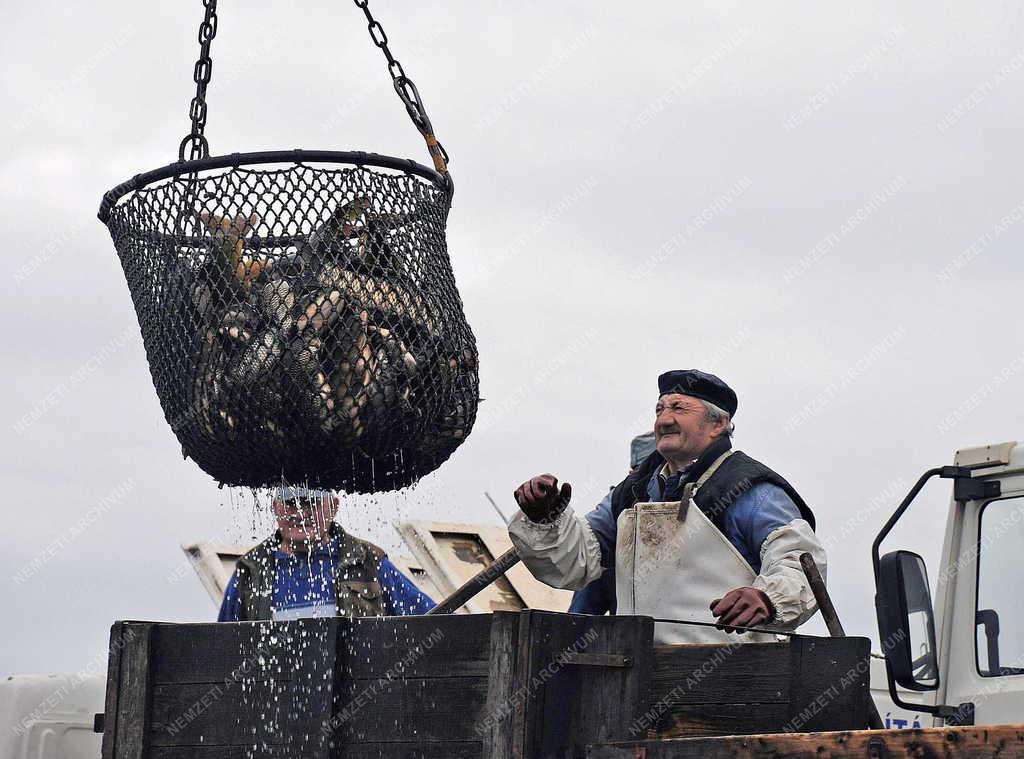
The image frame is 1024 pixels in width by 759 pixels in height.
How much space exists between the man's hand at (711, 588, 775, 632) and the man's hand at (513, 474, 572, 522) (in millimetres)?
639

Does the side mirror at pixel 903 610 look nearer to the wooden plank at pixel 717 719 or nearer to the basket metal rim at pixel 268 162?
the wooden plank at pixel 717 719

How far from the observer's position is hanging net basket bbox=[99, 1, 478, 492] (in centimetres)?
409

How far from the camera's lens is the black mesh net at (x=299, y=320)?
4090 mm

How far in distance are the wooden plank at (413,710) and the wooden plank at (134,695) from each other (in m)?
0.52

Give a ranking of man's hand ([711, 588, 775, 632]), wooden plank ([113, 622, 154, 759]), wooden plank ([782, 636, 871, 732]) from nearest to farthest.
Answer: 1. wooden plank ([782, 636, 871, 732])
2. wooden plank ([113, 622, 154, 759])
3. man's hand ([711, 588, 775, 632])

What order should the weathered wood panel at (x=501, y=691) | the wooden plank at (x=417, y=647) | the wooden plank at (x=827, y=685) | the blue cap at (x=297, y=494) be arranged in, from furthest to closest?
the blue cap at (x=297, y=494)
the wooden plank at (x=827, y=685)
the wooden plank at (x=417, y=647)
the weathered wood panel at (x=501, y=691)

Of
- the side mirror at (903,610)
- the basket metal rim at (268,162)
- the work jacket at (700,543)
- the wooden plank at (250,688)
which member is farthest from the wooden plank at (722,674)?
the basket metal rim at (268,162)

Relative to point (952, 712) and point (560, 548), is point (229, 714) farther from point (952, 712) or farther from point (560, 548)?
point (952, 712)

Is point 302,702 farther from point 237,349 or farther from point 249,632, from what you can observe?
point 237,349

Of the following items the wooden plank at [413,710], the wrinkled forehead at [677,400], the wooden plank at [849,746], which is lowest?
the wooden plank at [849,746]

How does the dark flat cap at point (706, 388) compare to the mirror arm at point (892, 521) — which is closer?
the mirror arm at point (892, 521)

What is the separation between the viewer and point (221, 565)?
7668 mm

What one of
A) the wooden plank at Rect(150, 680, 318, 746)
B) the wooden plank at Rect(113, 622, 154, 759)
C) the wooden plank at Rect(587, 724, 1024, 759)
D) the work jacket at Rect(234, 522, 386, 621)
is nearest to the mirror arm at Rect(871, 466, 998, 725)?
the wooden plank at Rect(587, 724, 1024, 759)

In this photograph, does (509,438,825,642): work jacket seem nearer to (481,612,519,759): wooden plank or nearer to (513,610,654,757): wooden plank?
(513,610,654,757): wooden plank
